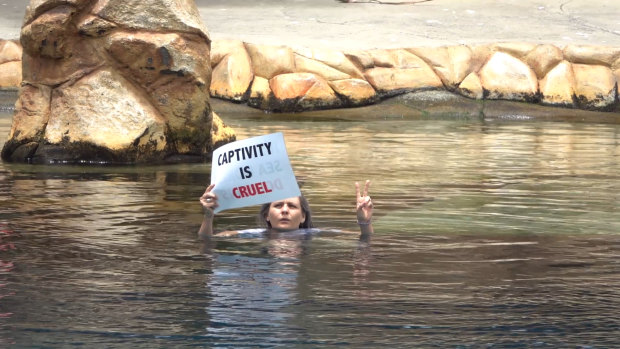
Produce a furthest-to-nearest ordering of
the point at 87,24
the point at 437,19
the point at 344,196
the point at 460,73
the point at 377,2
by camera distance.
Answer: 1. the point at 377,2
2. the point at 437,19
3. the point at 460,73
4. the point at 87,24
5. the point at 344,196

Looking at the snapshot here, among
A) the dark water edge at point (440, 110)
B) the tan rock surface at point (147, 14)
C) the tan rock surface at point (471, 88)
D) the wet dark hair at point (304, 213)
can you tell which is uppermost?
the tan rock surface at point (147, 14)

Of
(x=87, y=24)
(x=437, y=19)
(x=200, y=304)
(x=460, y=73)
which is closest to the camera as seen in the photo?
(x=200, y=304)

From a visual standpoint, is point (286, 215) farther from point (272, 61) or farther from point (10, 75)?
point (10, 75)

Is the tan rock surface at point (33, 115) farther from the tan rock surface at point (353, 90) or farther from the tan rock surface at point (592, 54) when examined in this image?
the tan rock surface at point (592, 54)

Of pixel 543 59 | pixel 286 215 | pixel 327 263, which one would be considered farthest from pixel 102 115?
pixel 543 59

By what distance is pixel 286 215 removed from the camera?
23.8ft

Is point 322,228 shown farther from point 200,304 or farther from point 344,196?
point 200,304

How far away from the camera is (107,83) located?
11.4 metres

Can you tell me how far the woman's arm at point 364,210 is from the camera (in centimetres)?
677

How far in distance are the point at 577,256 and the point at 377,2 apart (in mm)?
18439

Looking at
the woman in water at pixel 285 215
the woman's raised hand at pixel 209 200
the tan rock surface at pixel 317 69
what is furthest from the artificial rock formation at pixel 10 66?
the woman's raised hand at pixel 209 200

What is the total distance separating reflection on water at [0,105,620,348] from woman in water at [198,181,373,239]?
0.54ft

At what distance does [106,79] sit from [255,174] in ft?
16.5

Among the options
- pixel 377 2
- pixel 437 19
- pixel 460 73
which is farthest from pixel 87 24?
pixel 377 2
